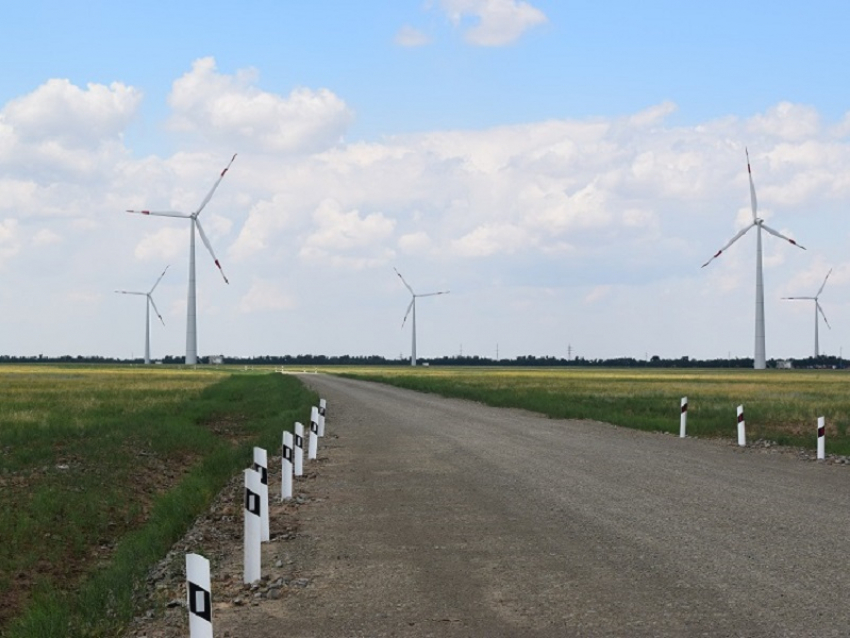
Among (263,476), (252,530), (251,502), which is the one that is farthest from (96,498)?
(252,530)

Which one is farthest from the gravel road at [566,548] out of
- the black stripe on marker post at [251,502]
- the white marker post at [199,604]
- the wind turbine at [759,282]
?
the wind turbine at [759,282]

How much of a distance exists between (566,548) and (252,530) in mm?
3700

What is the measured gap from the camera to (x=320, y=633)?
28.7 feet

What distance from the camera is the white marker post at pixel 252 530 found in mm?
10648

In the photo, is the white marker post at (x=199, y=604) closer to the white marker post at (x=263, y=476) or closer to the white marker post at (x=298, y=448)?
the white marker post at (x=263, y=476)

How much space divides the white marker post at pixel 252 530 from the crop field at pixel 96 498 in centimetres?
120

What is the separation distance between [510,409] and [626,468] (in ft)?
75.4

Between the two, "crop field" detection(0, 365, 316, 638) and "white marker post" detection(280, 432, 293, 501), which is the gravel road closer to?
"white marker post" detection(280, 432, 293, 501)

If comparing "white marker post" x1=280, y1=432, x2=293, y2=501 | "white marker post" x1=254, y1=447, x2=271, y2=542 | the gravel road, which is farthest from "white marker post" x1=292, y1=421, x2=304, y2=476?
"white marker post" x1=254, y1=447, x2=271, y2=542

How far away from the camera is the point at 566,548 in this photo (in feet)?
39.8

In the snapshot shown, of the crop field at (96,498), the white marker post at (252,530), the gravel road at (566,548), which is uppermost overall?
the white marker post at (252,530)

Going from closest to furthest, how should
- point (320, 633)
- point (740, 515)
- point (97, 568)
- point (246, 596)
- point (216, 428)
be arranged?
1. point (320, 633)
2. point (246, 596)
3. point (740, 515)
4. point (97, 568)
5. point (216, 428)

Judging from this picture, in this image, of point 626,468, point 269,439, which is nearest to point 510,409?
point 269,439

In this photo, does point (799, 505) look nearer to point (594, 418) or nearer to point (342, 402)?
point (594, 418)
